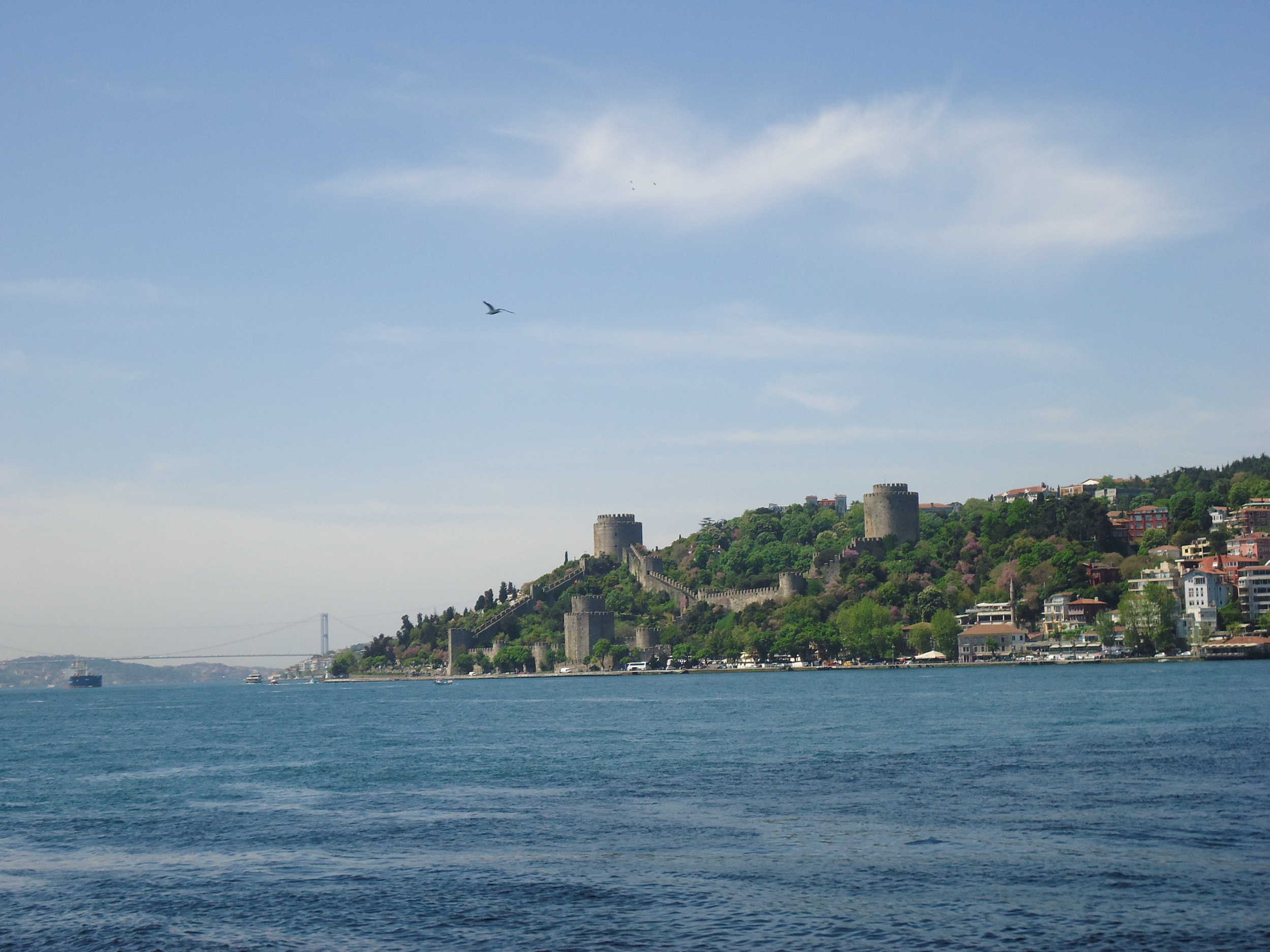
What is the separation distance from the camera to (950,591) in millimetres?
107500

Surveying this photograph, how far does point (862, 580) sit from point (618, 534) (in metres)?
42.4

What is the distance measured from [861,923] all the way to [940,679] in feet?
208

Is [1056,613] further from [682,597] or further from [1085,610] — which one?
[682,597]

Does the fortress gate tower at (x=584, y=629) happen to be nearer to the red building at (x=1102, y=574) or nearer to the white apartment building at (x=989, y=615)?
the white apartment building at (x=989, y=615)

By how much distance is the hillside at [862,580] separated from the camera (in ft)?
340

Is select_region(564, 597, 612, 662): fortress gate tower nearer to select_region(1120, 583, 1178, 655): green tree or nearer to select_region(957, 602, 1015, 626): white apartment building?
select_region(957, 602, 1015, 626): white apartment building

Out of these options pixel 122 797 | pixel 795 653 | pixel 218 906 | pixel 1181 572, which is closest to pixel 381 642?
pixel 795 653

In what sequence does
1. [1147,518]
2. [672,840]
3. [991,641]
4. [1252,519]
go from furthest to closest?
[1147,518], [1252,519], [991,641], [672,840]

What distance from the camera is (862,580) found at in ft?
371

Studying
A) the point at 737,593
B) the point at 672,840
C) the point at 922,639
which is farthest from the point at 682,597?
the point at 672,840

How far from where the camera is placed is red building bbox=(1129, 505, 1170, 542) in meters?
129

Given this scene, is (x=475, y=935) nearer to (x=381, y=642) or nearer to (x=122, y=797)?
(x=122, y=797)

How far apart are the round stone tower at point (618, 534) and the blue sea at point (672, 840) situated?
105656mm

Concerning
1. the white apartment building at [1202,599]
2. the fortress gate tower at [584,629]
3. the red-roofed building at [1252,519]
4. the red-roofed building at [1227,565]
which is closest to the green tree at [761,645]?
the fortress gate tower at [584,629]
